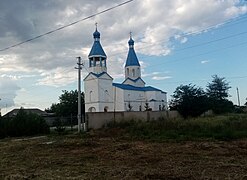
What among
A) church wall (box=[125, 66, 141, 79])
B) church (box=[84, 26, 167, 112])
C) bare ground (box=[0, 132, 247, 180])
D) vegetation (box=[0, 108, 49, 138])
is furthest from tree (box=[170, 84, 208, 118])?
bare ground (box=[0, 132, 247, 180])

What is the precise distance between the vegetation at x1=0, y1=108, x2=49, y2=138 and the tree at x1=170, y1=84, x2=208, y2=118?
651 inches

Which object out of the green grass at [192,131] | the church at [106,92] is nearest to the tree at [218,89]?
the church at [106,92]

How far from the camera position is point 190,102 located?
114 feet

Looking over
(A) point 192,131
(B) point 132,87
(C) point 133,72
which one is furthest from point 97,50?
(A) point 192,131

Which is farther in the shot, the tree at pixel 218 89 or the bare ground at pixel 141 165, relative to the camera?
the tree at pixel 218 89

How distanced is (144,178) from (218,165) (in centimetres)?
220

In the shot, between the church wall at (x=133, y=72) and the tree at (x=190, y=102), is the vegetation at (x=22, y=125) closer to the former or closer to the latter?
the tree at (x=190, y=102)

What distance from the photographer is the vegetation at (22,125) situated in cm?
2300

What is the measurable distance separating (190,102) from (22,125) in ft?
63.2

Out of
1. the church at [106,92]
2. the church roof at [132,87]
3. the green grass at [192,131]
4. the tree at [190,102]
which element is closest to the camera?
the green grass at [192,131]

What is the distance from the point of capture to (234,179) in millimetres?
5824

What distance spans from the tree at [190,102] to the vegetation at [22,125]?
1653cm

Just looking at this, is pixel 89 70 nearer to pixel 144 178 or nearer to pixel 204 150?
pixel 204 150

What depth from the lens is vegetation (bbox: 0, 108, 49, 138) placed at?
22998mm
